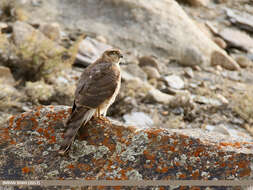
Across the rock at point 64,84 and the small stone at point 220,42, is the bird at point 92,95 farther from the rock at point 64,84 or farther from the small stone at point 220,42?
the small stone at point 220,42

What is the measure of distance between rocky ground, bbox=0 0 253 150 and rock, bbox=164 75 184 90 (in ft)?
0.11

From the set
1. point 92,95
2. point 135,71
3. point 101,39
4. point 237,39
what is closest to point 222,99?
point 135,71

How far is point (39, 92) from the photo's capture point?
7543 mm

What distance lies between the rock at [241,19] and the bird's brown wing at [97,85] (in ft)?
38.7

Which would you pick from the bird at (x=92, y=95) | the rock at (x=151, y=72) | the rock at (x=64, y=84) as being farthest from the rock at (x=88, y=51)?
the bird at (x=92, y=95)

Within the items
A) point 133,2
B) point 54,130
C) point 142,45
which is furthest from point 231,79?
point 54,130

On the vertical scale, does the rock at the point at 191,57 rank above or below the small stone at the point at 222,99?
below

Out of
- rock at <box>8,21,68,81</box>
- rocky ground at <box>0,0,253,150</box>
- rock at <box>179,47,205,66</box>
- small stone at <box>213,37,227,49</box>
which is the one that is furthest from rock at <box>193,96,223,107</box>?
small stone at <box>213,37,227,49</box>

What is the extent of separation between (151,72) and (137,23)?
114 inches

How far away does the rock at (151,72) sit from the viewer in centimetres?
1033

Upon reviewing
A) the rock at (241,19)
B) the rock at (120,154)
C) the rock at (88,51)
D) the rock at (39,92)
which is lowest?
the rock at (88,51)

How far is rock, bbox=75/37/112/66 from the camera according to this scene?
998 centimetres

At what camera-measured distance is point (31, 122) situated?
12.9ft

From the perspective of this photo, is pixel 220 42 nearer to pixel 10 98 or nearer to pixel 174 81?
pixel 174 81
